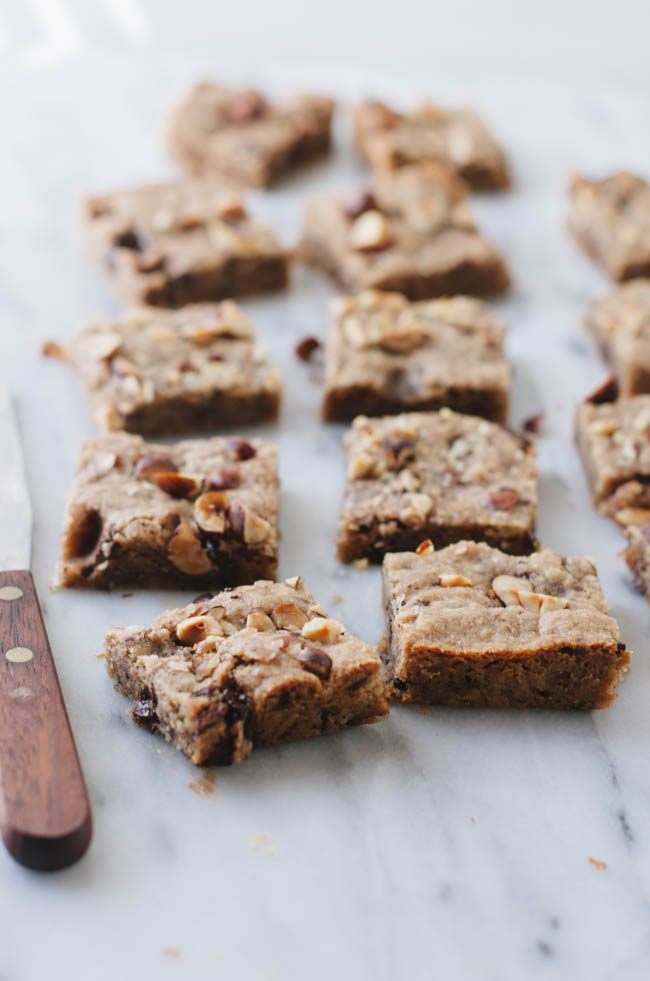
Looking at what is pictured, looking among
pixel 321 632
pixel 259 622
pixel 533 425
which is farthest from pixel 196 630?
pixel 533 425

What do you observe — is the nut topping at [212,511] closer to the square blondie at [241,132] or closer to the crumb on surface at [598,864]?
the crumb on surface at [598,864]

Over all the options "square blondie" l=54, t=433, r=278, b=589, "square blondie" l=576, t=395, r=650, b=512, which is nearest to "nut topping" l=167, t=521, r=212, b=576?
"square blondie" l=54, t=433, r=278, b=589

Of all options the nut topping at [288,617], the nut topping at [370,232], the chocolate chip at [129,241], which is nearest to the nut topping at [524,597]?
the nut topping at [288,617]

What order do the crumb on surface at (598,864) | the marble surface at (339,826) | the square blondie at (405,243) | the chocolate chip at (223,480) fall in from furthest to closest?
the square blondie at (405,243) < the chocolate chip at (223,480) < the crumb on surface at (598,864) < the marble surface at (339,826)

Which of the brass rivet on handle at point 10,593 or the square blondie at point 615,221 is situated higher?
the square blondie at point 615,221

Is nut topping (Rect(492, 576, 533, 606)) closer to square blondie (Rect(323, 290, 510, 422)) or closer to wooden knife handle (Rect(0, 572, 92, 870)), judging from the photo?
square blondie (Rect(323, 290, 510, 422))

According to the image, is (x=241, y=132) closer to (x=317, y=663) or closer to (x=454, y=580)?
(x=454, y=580)
